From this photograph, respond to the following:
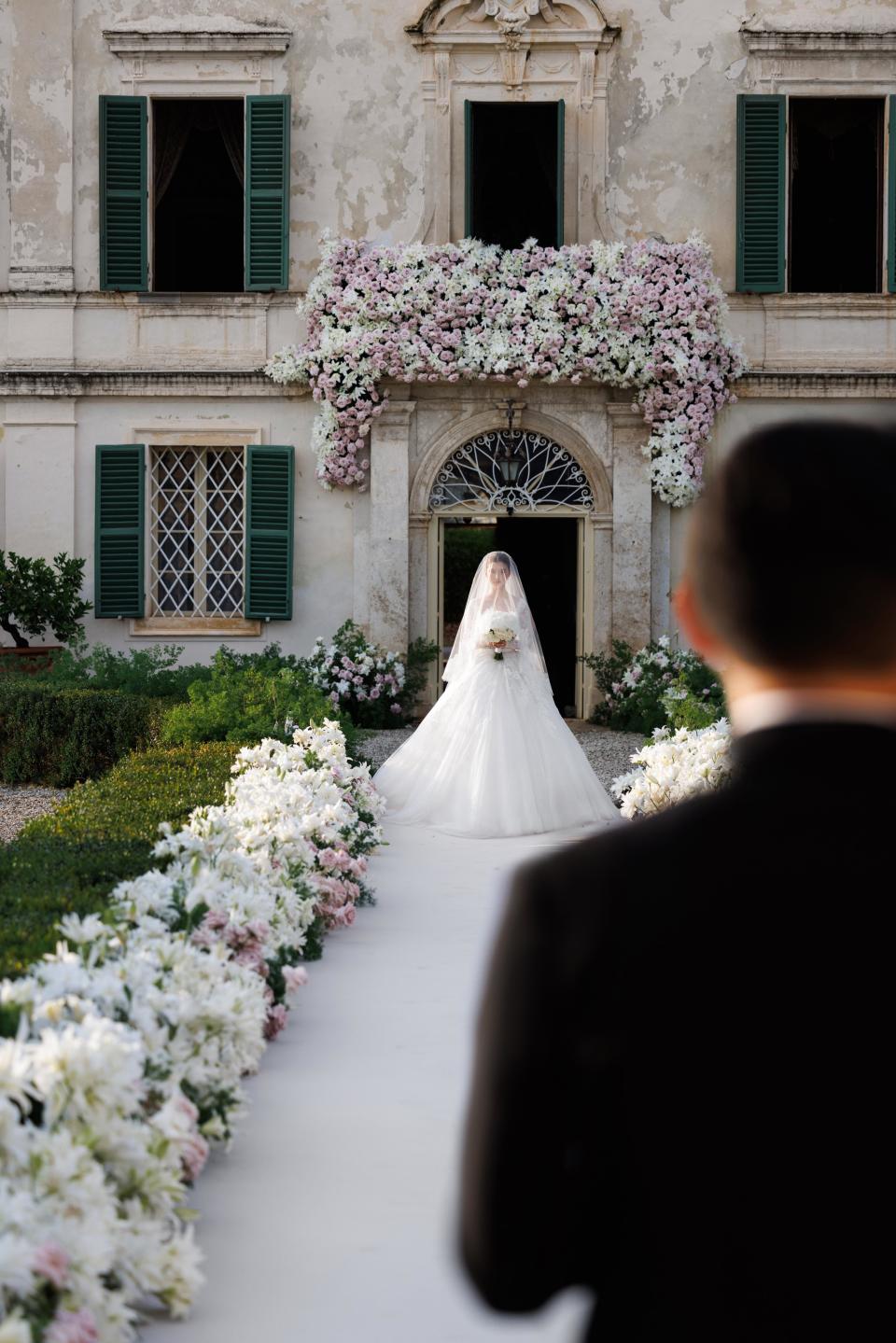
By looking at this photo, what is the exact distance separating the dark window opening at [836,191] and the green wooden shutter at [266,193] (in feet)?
15.7

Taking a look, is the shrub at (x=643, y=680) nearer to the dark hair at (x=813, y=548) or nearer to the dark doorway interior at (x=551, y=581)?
the dark doorway interior at (x=551, y=581)

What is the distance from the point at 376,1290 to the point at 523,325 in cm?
1268

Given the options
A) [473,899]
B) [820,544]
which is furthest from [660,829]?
[473,899]

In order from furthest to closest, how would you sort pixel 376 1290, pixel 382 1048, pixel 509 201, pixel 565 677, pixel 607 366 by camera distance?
pixel 565 677, pixel 509 201, pixel 607 366, pixel 382 1048, pixel 376 1290

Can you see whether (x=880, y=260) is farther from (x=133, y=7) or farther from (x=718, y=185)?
(x=133, y=7)

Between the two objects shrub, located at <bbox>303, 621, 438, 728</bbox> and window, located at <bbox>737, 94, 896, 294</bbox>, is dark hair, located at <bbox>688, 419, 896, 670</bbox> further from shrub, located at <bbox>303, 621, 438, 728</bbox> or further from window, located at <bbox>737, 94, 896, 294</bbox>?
window, located at <bbox>737, 94, 896, 294</bbox>

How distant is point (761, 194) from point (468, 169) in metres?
2.70

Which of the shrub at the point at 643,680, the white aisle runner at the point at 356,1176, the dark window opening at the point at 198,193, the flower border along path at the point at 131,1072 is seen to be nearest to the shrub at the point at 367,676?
the shrub at the point at 643,680

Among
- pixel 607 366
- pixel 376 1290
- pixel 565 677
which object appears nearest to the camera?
pixel 376 1290

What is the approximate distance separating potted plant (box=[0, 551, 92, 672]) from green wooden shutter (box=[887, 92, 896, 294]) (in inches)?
307

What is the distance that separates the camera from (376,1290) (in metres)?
3.28

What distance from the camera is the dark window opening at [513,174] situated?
615 inches

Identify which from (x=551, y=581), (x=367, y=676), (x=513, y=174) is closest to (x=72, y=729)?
(x=367, y=676)

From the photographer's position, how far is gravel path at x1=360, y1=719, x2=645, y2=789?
12570 millimetres
